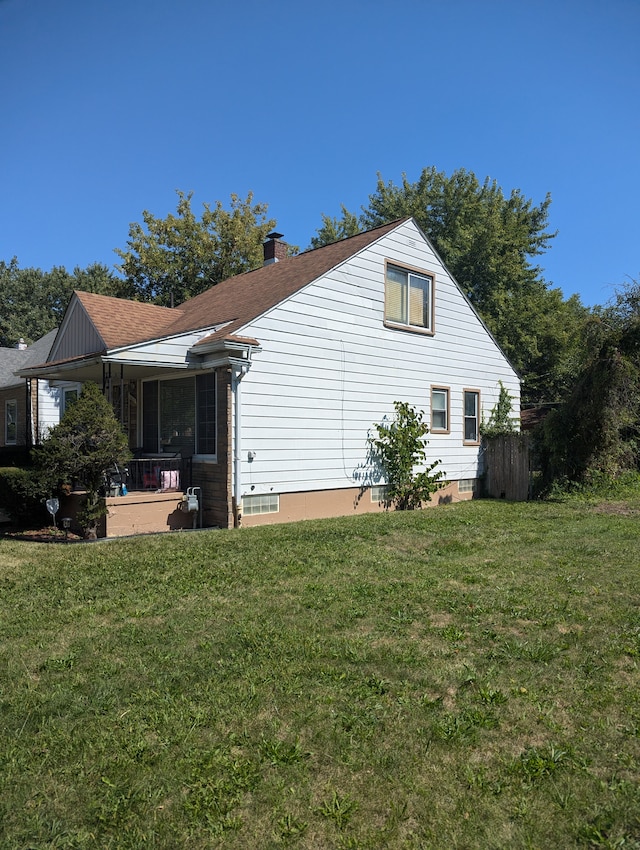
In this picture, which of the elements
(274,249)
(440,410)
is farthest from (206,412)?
(274,249)

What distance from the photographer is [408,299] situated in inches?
547

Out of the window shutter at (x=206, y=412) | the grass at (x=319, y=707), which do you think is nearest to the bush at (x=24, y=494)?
the grass at (x=319, y=707)

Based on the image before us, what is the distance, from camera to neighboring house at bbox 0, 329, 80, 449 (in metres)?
17.5

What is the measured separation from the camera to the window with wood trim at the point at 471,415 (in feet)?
50.9

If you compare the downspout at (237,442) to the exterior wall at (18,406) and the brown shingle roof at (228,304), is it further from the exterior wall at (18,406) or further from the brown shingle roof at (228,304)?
the exterior wall at (18,406)

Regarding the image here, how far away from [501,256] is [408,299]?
18.0 metres

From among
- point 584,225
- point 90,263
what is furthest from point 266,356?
point 90,263

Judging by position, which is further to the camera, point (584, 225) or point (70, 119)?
point (584, 225)

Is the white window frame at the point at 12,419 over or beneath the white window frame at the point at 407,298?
beneath

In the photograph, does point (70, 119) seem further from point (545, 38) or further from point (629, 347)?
point (629, 347)

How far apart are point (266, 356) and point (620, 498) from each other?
29.2 feet

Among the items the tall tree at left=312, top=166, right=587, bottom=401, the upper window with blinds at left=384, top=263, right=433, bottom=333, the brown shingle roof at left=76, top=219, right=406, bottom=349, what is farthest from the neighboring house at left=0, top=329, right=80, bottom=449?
the tall tree at left=312, top=166, right=587, bottom=401

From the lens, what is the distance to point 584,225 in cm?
1630

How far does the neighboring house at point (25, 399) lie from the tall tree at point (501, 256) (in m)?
18.3
